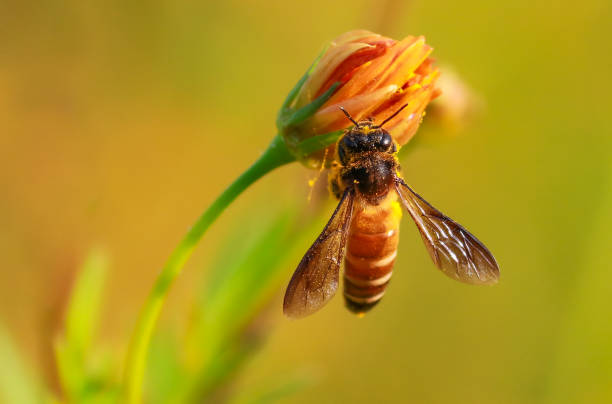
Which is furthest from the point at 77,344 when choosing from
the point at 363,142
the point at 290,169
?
the point at 290,169

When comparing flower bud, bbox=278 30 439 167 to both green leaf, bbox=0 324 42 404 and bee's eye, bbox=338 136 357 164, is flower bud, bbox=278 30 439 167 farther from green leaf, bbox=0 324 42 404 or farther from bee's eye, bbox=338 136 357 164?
green leaf, bbox=0 324 42 404

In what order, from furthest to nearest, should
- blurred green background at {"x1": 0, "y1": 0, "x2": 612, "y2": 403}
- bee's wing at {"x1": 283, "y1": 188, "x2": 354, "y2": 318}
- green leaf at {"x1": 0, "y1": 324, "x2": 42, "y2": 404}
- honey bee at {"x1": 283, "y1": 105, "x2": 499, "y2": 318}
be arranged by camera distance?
1. blurred green background at {"x1": 0, "y1": 0, "x2": 612, "y2": 403}
2. green leaf at {"x1": 0, "y1": 324, "x2": 42, "y2": 404}
3. honey bee at {"x1": 283, "y1": 105, "x2": 499, "y2": 318}
4. bee's wing at {"x1": 283, "y1": 188, "x2": 354, "y2": 318}

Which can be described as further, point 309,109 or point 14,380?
point 14,380

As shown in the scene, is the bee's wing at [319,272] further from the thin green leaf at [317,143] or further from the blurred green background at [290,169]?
the blurred green background at [290,169]

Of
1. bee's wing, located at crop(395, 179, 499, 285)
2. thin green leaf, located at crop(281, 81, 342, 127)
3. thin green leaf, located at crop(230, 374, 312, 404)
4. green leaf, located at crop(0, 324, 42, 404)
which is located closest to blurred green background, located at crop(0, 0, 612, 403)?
green leaf, located at crop(0, 324, 42, 404)

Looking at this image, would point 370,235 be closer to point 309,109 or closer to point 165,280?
point 309,109

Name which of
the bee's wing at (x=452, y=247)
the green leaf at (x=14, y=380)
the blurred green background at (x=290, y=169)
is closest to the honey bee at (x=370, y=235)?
the bee's wing at (x=452, y=247)

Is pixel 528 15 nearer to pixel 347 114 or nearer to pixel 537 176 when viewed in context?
pixel 537 176
